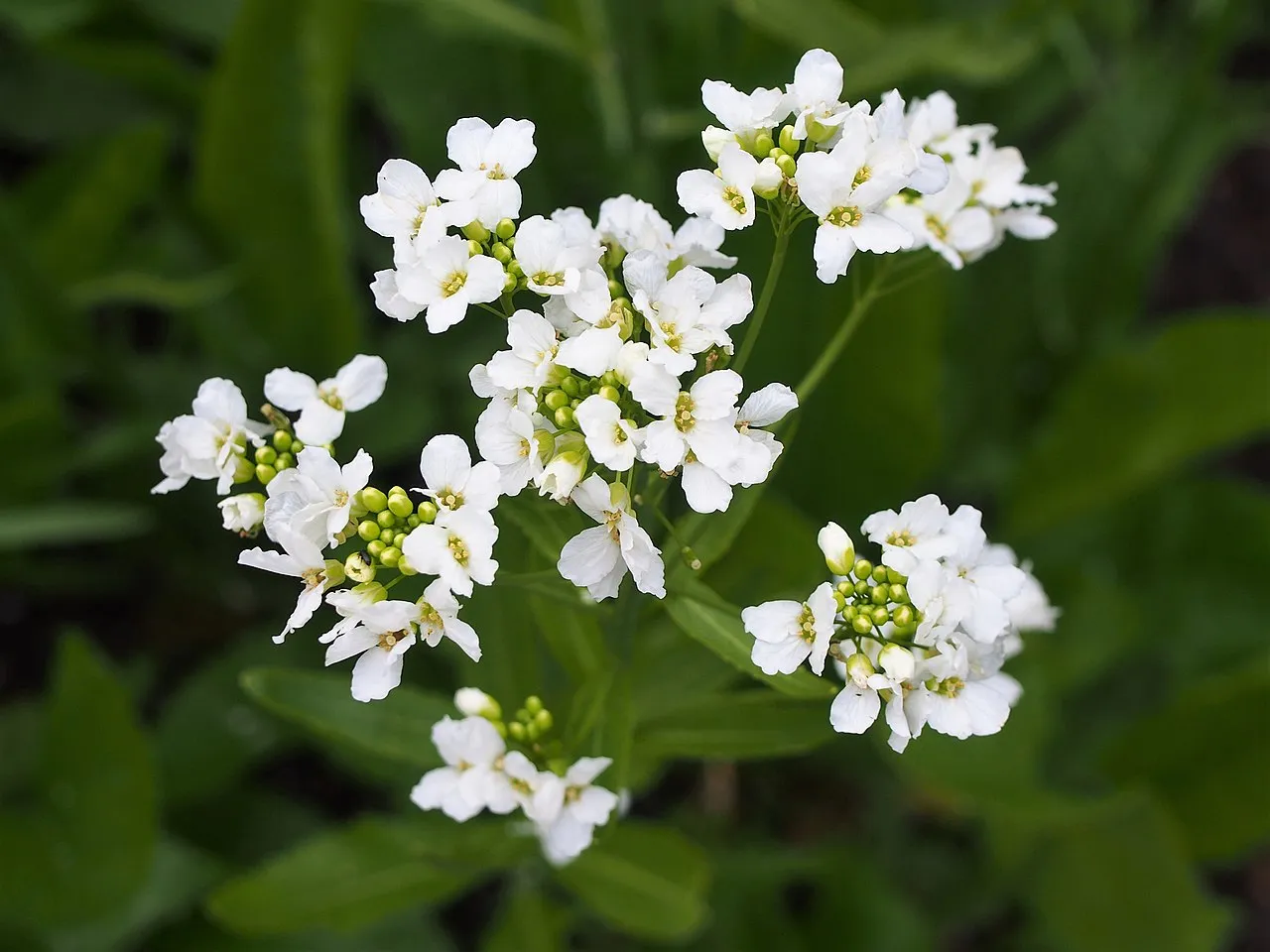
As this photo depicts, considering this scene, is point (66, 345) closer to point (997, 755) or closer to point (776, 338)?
point (776, 338)

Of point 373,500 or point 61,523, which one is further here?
point 61,523

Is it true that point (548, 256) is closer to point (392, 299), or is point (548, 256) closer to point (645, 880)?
point (392, 299)

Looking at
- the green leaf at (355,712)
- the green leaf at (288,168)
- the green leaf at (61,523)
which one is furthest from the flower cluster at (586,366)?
the green leaf at (61,523)

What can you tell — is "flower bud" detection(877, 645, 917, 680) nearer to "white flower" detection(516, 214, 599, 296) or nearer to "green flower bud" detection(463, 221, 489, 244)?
"white flower" detection(516, 214, 599, 296)

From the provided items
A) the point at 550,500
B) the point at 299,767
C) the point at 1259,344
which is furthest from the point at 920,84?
the point at 299,767

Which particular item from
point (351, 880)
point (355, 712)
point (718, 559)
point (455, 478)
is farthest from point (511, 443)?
point (351, 880)

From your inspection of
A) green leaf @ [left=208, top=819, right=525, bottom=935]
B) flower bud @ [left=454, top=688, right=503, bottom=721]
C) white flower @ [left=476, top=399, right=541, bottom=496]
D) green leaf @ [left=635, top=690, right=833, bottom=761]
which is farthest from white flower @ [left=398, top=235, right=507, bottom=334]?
green leaf @ [left=208, top=819, right=525, bottom=935]

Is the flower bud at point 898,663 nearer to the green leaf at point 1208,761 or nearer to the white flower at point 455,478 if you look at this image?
the white flower at point 455,478
